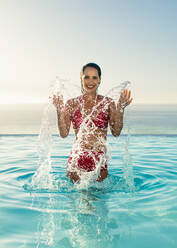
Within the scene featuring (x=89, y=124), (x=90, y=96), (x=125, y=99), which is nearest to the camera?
(x=125, y=99)

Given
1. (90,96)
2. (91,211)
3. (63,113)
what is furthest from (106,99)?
(91,211)

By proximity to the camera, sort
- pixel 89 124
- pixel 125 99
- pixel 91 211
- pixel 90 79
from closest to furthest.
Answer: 1. pixel 91 211
2. pixel 125 99
3. pixel 89 124
4. pixel 90 79

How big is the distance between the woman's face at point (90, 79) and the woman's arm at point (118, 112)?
35cm

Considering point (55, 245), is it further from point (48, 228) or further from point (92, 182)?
point (92, 182)

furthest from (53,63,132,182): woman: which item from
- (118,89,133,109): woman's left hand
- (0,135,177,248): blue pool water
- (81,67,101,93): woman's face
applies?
(0,135,177,248): blue pool water

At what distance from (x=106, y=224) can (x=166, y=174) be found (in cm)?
222

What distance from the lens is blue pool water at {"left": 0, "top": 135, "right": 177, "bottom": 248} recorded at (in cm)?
230

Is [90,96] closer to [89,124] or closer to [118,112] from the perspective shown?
[89,124]

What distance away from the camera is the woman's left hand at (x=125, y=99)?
11.0 ft

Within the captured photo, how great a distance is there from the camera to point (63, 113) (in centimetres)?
370

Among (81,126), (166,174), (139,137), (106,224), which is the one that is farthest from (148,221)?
(139,137)

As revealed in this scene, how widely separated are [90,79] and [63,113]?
600mm

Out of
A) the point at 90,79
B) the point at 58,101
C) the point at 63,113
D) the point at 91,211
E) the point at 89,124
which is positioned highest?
the point at 90,79

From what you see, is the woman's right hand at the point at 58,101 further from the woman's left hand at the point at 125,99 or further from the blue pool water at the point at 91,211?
the blue pool water at the point at 91,211
